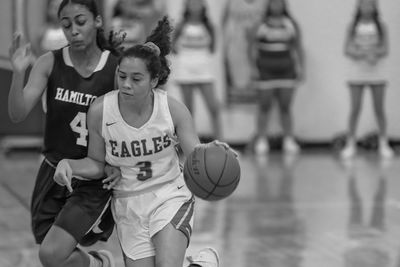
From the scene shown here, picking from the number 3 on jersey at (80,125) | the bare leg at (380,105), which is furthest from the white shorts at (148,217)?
the bare leg at (380,105)

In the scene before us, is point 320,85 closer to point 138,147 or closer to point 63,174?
point 138,147

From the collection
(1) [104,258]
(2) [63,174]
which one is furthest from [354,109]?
(2) [63,174]

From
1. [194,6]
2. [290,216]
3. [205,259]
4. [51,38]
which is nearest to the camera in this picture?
[205,259]

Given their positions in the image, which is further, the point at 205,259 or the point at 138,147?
the point at 205,259

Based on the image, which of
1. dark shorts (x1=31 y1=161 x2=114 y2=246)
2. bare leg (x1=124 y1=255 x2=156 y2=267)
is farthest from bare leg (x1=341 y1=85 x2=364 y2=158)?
bare leg (x1=124 y1=255 x2=156 y2=267)

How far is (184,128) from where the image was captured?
4.19 meters

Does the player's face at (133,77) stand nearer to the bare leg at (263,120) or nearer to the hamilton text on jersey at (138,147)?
the hamilton text on jersey at (138,147)

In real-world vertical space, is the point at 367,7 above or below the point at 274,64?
above

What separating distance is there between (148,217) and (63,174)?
1.53ft

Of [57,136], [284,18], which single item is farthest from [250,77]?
[57,136]

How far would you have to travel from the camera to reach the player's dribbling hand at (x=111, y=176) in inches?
165

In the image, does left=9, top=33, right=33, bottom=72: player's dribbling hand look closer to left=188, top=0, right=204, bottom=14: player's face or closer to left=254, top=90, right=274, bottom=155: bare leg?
left=188, top=0, right=204, bottom=14: player's face

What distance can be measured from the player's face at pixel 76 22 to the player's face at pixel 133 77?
0.29 metres

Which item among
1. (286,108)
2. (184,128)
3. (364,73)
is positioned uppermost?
(184,128)
